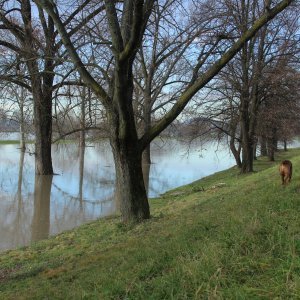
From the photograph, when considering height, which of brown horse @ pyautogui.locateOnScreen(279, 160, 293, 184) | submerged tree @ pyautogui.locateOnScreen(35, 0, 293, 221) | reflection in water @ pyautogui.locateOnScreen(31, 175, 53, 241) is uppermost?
submerged tree @ pyautogui.locateOnScreen(35, 0, 293, 221)

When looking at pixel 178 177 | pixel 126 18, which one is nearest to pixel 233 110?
pixel 178 177

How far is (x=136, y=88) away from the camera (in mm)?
39219

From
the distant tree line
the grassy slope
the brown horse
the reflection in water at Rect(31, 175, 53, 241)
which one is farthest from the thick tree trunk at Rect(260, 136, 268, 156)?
the grassy slope

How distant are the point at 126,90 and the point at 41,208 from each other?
9.62m

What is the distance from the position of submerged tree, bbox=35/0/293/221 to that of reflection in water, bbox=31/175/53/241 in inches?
162

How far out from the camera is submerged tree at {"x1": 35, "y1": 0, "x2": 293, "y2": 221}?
9781 millimetres

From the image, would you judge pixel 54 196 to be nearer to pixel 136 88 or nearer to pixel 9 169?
pixel 9 169

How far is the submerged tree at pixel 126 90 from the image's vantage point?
385 inches

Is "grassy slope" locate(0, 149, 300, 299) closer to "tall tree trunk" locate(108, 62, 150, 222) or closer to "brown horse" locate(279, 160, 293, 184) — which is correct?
"brown horse" locate(279, 160, 293, 184)

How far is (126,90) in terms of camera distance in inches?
402

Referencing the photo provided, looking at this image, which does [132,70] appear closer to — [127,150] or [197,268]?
[127,150]

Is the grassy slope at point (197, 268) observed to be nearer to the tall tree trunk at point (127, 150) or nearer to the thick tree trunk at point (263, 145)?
the tall tree trunk at point (127, 150)

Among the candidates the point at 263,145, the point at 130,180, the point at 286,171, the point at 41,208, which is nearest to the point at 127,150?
the point at 130,180

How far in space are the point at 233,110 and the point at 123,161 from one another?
54.8 ft
